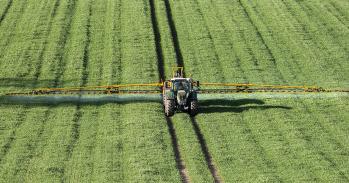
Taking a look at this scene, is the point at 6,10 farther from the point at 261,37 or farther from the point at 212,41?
the point at 261,37

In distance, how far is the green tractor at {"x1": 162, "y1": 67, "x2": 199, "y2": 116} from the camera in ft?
101

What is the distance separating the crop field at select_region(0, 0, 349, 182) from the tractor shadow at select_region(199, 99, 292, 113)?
4.2 inches

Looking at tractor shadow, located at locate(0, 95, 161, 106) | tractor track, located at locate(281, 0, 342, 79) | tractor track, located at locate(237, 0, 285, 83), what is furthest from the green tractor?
tractor track, located at locate(281, 0, 342, 79)

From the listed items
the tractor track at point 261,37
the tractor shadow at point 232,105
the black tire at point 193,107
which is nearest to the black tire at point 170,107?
the black tire at point 193,107

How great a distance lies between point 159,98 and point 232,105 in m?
4.17

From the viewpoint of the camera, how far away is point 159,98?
34.3 metres

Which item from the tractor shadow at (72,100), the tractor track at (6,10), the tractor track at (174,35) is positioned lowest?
the tractor track at (6,10)

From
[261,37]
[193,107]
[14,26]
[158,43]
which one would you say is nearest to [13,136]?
[193,107]

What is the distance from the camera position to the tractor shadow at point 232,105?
32.4 meters

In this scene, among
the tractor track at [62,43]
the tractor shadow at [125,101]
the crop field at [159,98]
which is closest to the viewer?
the crop field at [159,98]

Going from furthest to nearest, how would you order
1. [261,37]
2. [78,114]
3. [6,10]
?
1. [6,10]
2. [261,37]
3. [78,114]

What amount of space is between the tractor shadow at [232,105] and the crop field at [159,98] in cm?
11

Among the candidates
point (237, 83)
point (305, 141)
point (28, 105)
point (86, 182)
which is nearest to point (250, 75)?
point (237, 83)

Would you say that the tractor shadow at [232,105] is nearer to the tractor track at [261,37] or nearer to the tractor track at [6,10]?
the tractor track at [261,37]
